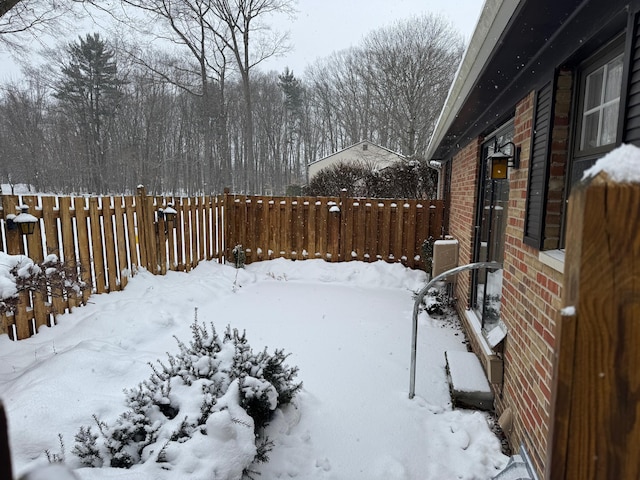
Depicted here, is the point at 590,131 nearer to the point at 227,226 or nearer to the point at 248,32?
the point at 227,226

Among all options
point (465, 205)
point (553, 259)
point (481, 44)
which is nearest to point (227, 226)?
point (465, 205)

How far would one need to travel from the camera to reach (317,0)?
19.2 meters

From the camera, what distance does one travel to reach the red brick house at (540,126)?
5.71 feet

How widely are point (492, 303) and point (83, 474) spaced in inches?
146

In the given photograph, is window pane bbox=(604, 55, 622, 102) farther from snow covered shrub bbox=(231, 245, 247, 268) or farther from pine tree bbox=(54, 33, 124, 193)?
pine tree bbox=(54, 33, 124, 193)

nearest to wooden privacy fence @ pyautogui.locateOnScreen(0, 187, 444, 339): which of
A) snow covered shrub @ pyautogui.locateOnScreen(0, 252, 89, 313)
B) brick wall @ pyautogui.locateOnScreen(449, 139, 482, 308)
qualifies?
snow covered shrub @ pyautogui.locateOnScreen(0, 252, 89, 313)

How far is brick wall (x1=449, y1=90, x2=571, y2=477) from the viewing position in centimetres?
203

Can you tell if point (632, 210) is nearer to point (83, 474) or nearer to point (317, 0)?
point (83, 474)

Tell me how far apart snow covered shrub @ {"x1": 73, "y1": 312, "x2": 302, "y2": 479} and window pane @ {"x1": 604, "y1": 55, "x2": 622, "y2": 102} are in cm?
248

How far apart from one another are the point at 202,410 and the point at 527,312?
6.97 ft

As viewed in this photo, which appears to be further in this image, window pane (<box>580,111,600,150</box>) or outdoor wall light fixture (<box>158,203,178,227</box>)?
outdoor wall light fixture (<box>158,203,178,227</box>)

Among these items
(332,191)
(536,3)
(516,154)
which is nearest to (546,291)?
(516,154)

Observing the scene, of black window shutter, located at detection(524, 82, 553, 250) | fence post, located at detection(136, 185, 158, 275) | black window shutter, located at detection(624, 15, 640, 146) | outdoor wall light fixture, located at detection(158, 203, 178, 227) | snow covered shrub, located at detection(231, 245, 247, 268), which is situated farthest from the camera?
snow covered shrub, located at detection(231, 245, 247, 268)

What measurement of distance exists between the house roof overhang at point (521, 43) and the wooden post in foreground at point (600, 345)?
5.00 ft
